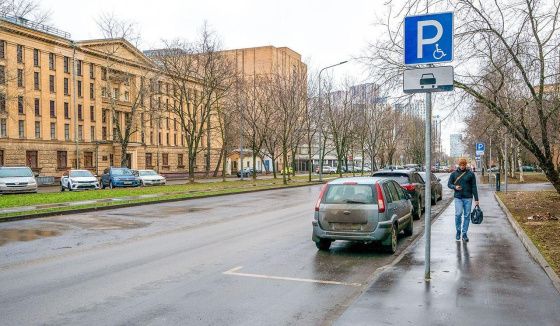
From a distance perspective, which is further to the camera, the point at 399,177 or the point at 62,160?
the point at 62,160

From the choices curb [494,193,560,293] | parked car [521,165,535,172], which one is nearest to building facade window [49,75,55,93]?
curb [494,193,560,293]

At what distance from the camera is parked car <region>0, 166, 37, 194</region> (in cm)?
2805

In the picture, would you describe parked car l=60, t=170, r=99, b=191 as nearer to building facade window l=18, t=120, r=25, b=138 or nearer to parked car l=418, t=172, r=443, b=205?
building facade window l=18, t=120, r=25, b=138

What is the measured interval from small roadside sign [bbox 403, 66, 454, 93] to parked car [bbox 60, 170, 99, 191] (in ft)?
98.1

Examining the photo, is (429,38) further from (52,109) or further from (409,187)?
(52,109)

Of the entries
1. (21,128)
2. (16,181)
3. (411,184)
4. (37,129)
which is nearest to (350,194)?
(411,184)

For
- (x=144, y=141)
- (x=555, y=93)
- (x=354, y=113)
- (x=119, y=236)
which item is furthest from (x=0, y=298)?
(x=144, y=141)

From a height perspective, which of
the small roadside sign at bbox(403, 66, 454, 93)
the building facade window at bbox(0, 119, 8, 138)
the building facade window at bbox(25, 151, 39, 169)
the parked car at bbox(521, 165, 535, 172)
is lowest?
the parked car at bbox(521, 165, 535, 172)

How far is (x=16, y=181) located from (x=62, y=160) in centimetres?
2823

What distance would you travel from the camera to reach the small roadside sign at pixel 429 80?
6.69 metres

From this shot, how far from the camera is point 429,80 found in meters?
6.80

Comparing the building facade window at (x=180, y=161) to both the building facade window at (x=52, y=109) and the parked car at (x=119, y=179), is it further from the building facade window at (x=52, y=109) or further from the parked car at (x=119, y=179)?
the parked car at (x=119, y=179)

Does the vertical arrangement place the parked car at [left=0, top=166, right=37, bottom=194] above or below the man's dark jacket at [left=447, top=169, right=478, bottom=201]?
below

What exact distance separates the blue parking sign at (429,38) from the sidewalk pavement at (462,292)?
10.2 ft
